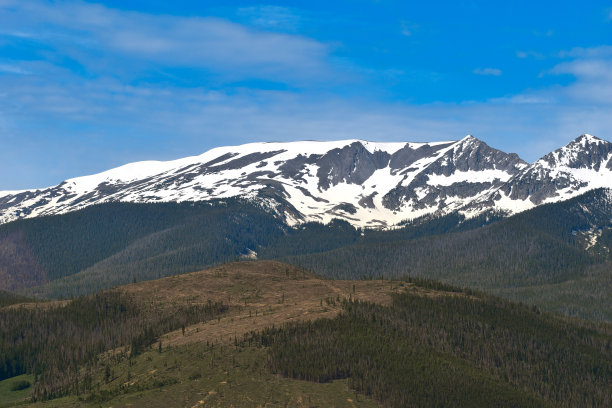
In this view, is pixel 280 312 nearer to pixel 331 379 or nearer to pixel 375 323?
pixel 375 323

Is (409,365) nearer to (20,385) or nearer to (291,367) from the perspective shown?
(291,367)

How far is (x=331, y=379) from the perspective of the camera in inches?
6142

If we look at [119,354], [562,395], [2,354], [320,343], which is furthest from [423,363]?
[2,354]

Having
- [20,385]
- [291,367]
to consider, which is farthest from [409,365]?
[20,385]

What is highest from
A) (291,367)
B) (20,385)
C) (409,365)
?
(291,367)

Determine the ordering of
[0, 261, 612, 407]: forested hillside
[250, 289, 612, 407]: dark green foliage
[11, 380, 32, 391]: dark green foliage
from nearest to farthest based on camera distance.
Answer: [0, 261, 612, 407]: forested hillside < [250, 289, 612, 407]: dark green foliage < [11, 380, 32, 391]: dark green foliage

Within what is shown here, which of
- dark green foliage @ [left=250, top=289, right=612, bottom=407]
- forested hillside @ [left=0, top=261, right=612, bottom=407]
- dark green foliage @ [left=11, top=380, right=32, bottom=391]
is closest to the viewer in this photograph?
forested hillside @ [left=0, top=261, right=612, bottom=407]

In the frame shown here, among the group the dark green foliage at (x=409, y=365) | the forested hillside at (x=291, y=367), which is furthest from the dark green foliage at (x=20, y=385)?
the dark green foliage at (x=409, y=365)

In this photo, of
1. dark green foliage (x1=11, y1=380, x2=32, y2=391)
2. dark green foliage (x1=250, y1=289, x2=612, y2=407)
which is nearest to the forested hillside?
dark green foliage (x1=250, y1=289, x2=612, y2=407)

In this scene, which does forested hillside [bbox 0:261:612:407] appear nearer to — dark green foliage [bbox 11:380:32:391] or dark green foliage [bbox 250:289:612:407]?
dark green foliage [bbox 250:289:612:407]

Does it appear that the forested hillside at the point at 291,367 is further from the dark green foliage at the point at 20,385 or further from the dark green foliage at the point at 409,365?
the dark green foliage at the point at 20,385

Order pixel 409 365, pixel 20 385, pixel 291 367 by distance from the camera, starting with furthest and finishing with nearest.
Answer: pixel 20 385
pixel 409 365
pixel 291 367

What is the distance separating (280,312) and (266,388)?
164 ft

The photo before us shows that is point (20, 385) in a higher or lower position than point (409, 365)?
higher
